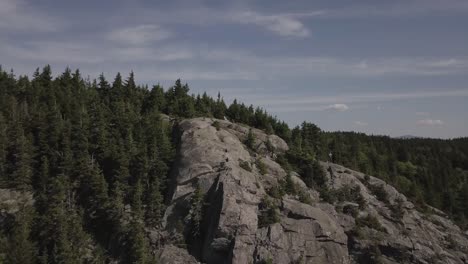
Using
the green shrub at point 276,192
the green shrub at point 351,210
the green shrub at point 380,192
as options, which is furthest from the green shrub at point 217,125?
the green shrub at point 380,192

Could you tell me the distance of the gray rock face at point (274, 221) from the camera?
62656 mm

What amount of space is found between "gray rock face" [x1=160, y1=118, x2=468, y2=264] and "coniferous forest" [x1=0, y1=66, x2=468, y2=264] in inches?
191

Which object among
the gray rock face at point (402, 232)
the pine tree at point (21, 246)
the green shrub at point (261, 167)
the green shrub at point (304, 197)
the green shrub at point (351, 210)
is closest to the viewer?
the pine tree at point (21, 246)

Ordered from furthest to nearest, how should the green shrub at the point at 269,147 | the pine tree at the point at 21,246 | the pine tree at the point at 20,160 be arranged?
the green shrub at the point at 269,147 < the pine tree at the point at 20,160 < the pine tree at the point at 21,246

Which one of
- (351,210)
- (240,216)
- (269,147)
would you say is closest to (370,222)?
(351,210)

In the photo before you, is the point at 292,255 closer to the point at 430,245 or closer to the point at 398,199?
the point at 430,245

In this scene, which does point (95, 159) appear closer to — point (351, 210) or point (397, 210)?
point (351, 210)

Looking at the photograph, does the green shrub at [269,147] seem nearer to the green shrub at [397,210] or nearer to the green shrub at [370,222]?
the green shrub at [370,222]

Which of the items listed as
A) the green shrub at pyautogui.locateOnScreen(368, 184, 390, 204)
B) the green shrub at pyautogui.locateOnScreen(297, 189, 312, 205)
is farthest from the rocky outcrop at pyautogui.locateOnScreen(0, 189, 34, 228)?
the green shrub at pyautogui.locateOnScreen(368, 184, 390, 204)

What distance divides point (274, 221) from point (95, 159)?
4022 cm

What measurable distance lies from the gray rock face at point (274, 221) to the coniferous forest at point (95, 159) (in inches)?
191

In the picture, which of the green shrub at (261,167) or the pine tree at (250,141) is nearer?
the green shrub at (261,167)

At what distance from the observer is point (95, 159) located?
80688 millimetres

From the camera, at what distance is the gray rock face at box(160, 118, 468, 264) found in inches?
2467
